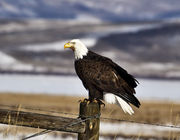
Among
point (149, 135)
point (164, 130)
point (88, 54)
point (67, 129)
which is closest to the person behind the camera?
point (67, 129)

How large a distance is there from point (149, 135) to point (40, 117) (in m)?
9.17

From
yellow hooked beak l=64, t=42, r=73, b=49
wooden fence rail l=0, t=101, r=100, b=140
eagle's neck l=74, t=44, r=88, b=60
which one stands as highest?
yellow hooked beak l=64, t=42, r=73, b=49

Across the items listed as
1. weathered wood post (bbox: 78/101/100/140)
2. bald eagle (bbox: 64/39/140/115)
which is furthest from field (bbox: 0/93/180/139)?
weathered wood post (bbox: 78/101/100/140)

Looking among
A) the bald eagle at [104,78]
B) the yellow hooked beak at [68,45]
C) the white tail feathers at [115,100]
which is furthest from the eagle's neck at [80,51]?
the white tail feathers at [115,100]

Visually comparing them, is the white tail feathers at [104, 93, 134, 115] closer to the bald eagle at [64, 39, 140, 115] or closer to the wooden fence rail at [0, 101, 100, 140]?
the bald eagle at [64, 39, 140, 115]

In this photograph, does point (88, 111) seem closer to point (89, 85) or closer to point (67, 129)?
point (67, 129)

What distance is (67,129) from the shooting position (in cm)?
403

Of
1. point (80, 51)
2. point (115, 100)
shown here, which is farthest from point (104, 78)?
point (80, 51)

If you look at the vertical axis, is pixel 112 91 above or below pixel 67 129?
above

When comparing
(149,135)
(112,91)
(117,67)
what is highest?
(117,67)

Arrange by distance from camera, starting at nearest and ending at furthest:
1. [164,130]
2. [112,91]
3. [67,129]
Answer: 1. [67,129]
2. [112,91]
3. [164,130]

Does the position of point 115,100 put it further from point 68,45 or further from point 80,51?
point 68,45

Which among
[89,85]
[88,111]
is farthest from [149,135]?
[88,111]

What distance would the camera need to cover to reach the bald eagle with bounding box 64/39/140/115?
18.6 ft
